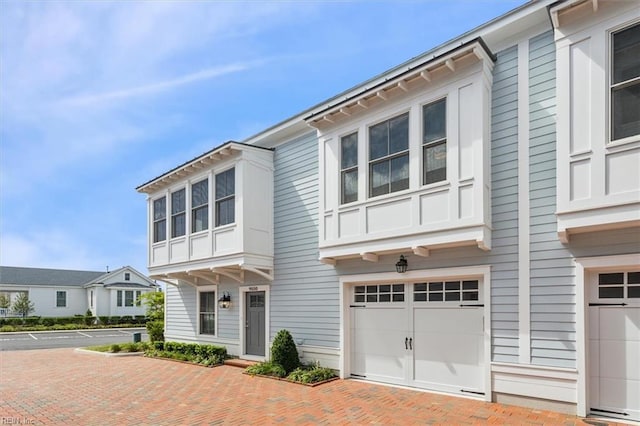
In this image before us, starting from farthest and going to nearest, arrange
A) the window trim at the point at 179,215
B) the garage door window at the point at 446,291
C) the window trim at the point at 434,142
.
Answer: the window trim at the point at 179,215 → the garage door window at the point at 446,291 → the window trim at the point at 434,142

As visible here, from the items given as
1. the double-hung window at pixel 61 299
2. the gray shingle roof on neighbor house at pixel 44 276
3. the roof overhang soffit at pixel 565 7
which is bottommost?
the double-hung window at pixel 61 299

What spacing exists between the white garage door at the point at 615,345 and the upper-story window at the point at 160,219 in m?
12.4

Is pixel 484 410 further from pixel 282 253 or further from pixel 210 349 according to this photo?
pixel 210 349

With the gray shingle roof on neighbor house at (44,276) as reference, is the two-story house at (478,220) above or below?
above

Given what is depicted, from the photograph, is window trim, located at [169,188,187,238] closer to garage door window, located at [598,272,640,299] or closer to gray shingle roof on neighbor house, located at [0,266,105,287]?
garage door window, located at [598,272,640,299]

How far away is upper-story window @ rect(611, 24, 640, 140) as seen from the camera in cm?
584

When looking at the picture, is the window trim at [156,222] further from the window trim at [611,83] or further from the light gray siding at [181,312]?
the window trim at [611,83]

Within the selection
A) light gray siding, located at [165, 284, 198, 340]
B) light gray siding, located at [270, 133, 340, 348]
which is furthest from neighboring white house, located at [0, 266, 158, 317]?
light gray siding, located at [270, 133, 340, 348]

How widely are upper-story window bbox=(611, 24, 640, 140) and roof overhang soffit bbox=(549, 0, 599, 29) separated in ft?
1.80

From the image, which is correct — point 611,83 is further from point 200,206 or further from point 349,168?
point 200,206

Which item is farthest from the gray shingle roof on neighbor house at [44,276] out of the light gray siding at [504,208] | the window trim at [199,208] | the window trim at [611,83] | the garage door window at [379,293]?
the window trim at [611,83]

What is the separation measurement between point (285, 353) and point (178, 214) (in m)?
6.30

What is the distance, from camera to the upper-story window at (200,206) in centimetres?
1276

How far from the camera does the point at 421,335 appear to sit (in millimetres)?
8367
